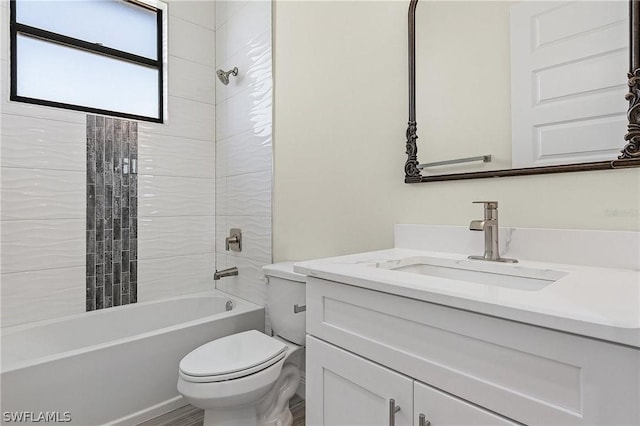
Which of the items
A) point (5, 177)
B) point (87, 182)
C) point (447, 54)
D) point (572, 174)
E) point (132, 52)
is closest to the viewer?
point (572, 174)

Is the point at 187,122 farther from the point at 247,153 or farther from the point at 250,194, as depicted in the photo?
the point at 250,194

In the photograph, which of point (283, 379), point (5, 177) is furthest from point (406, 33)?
point (5, 177)

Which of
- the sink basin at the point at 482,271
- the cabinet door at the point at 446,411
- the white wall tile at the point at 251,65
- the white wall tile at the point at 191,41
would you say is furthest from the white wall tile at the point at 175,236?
the cabinet door at the point at 446,411

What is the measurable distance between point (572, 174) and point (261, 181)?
1.60 meters

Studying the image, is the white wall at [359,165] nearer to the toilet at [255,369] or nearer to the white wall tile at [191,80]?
the toilet at [255,369]

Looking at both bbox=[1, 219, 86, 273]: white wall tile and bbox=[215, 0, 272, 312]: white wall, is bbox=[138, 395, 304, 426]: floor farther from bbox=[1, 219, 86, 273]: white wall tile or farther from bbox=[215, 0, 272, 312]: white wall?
bbox=[1, 219, 86, 273]: white wall tile

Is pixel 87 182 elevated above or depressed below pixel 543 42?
below

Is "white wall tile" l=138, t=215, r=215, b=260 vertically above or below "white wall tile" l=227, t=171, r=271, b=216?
below

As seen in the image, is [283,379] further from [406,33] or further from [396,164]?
[406,33]

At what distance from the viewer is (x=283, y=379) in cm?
166

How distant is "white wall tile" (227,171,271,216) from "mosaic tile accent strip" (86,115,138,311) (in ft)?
2.04

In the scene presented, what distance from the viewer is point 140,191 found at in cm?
229

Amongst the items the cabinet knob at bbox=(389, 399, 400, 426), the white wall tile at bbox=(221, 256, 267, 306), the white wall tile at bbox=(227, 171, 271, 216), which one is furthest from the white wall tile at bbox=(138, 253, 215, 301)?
the cabinet knob at bbox=(389, 399, 400, 426)

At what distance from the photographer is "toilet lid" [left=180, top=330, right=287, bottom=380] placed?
131cm
